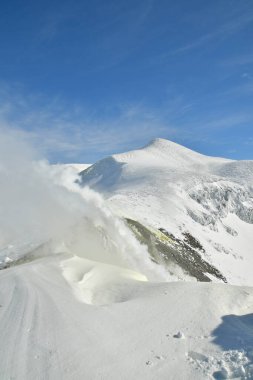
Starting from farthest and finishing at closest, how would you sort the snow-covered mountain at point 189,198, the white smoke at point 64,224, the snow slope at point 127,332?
the snow-covered mountain at point 189,198
the white smoke at point 64,224
the snow slope at point 127,332

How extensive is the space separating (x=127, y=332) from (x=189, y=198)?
236 ft

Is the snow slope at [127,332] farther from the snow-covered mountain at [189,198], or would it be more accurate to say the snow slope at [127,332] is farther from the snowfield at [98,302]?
the snow-covered mountain at [189,198]

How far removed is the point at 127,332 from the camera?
11336 millimetres

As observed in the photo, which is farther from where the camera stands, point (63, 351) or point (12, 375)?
point (63, 351)

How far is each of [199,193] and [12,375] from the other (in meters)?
78.6

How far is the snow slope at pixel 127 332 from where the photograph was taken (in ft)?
30.4

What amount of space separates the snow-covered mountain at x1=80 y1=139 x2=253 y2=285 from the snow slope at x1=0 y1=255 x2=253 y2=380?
2914 centimetres

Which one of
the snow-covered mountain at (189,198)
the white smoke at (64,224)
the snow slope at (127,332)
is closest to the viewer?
the snow slope at (127,332)

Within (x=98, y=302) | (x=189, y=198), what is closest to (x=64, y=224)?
(x=98, y=302)

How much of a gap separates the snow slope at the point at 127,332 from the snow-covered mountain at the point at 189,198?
95.6 ft

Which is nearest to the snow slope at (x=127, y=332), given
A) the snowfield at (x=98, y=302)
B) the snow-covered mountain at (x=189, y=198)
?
the snowfield at (x=98, y=302)

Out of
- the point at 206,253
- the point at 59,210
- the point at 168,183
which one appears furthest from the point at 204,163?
the point at 59,210

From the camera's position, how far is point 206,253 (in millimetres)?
59000

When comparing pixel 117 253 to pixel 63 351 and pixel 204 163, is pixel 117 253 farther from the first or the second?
pixel 204 163
